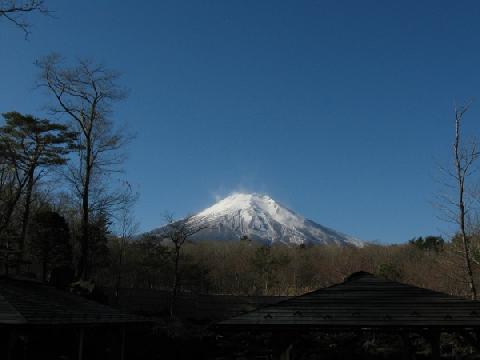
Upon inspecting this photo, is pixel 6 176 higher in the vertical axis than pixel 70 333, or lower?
higher

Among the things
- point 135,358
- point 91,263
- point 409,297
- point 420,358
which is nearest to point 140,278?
point 91,263

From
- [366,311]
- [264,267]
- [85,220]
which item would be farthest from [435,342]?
[264,267]

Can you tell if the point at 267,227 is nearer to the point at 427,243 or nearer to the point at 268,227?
the point at 268,227

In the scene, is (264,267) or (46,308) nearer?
(46,308)

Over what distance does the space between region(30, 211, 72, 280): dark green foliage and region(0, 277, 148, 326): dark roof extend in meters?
8.07

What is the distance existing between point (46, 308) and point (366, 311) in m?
8.17

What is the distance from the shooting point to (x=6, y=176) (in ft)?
107

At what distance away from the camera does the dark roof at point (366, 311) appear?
10242 mm

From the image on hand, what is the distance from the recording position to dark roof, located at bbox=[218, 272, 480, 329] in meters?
10.2

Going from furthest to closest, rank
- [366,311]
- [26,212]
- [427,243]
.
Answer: [427,243] < [26,212] < [366,311]

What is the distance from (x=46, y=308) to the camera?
1328 cm

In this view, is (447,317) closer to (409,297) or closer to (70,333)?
(409,297)

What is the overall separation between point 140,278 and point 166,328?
13.8m

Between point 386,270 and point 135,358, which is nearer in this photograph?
point 135,358
